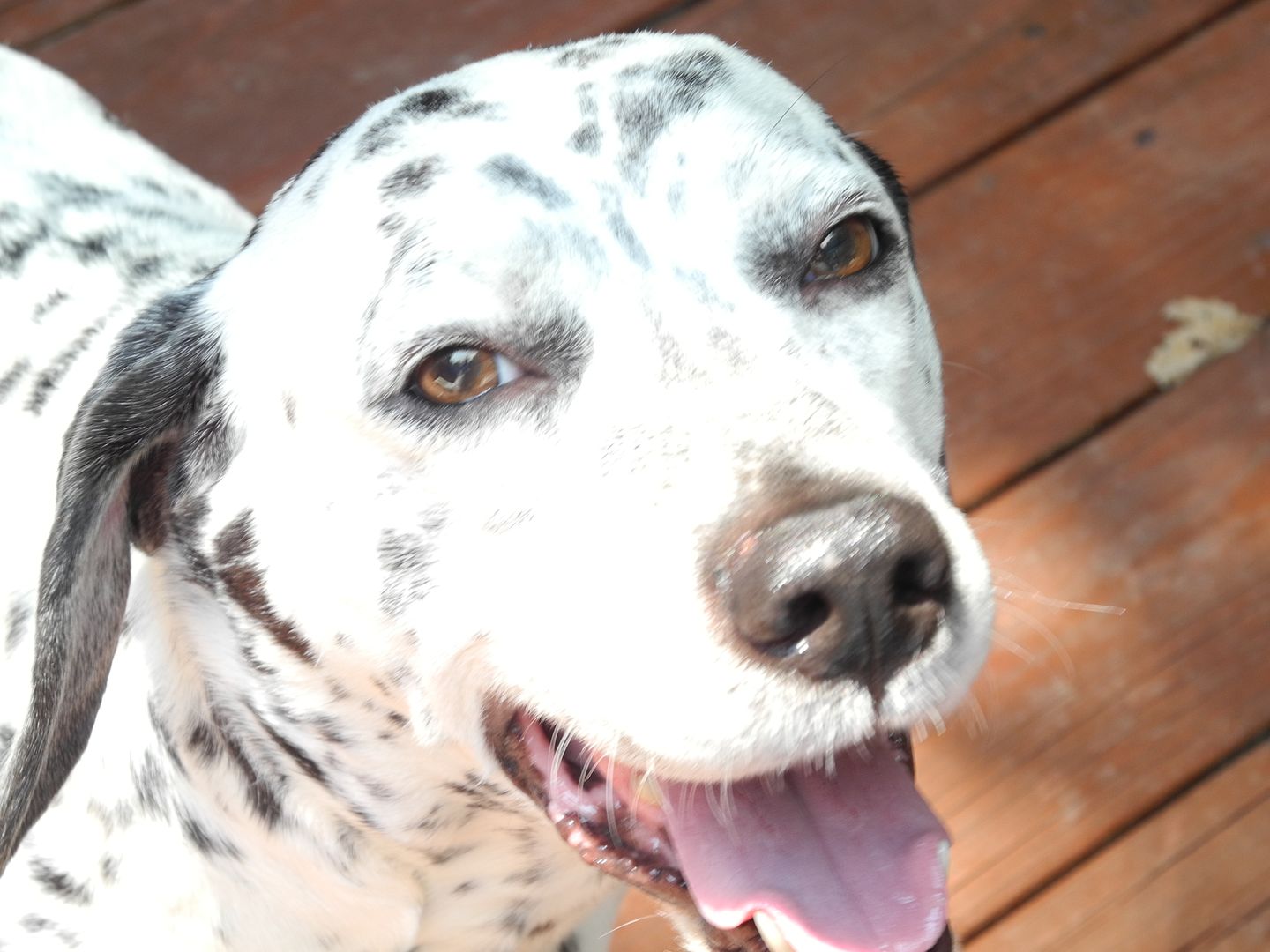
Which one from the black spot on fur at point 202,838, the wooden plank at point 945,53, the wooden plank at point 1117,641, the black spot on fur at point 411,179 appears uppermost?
the black spot on fur at point 411,179

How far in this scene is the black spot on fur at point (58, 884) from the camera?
1.84m

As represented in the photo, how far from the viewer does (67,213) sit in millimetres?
2285

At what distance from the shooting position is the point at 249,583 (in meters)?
1.64

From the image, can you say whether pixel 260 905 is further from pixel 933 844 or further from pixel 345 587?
pixel 933 844

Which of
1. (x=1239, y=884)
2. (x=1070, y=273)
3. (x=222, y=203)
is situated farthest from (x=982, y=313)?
(x=222, y=203)

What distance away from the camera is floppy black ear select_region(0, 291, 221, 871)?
1.58 m

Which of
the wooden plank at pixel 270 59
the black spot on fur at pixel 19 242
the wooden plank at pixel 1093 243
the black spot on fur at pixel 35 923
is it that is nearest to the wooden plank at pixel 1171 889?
the wooden plank at pixel 1093 243

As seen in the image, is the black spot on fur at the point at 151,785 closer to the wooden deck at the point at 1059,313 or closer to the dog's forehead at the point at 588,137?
the dog's forehead at the point at 588,137

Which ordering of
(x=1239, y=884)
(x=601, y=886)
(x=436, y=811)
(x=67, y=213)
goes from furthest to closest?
(x=1239, y=884), (x=67, y=213), (x=601, y=886), (x=436, y=811)

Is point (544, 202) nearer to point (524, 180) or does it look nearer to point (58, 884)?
point (524, 180)

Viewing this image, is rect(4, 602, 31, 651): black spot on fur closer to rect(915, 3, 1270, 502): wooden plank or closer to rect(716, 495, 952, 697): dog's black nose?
rect(716, 495, 952, 697): dog's black nose

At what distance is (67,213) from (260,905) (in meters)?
1.13

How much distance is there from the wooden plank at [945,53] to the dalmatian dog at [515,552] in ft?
4.80

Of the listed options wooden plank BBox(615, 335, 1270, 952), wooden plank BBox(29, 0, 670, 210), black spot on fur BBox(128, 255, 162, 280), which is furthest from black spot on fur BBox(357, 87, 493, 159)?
wooden plank BBox(29, 0, 670, 210)
